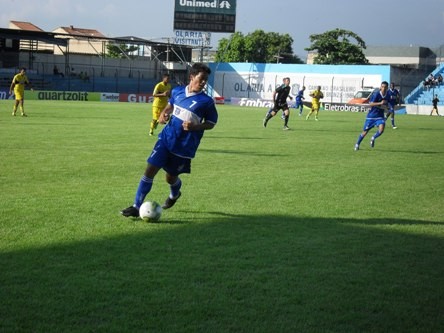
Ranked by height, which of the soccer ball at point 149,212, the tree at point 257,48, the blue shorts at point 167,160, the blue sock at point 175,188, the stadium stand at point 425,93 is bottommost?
the soccer ball at point 149,212

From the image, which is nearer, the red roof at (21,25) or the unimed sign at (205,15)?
the unimed sign at (205,15)

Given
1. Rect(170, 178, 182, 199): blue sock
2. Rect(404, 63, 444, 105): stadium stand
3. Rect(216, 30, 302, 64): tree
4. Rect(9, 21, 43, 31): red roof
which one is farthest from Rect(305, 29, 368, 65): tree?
Rect(170, 178, 182, 199): blue sock

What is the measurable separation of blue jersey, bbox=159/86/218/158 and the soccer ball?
751 millimetres

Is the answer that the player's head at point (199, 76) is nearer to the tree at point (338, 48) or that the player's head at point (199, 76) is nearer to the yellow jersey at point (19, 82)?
the yellow jersey at point (19, 82)

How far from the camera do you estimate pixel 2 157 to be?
44.2 ft

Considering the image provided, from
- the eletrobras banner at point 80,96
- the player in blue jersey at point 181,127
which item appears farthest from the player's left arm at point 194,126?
the eletrobras banner at point 80,96

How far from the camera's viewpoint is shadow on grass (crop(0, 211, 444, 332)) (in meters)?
4.65

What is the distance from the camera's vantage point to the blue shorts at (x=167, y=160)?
8125 mm

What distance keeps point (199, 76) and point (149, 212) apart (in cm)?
180

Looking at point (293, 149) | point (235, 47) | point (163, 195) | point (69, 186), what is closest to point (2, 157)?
point (69, 186)

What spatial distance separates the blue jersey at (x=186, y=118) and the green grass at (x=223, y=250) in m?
0.95

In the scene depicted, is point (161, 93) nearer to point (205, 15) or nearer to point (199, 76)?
point (199, 76)

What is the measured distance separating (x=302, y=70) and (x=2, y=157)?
5237 cm

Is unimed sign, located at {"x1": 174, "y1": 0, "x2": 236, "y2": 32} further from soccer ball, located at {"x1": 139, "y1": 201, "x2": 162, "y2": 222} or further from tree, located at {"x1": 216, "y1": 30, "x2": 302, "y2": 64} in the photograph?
soccer ball, located at {"x1": 139, "y1": 201, "x2": 162, "y2": 222}
